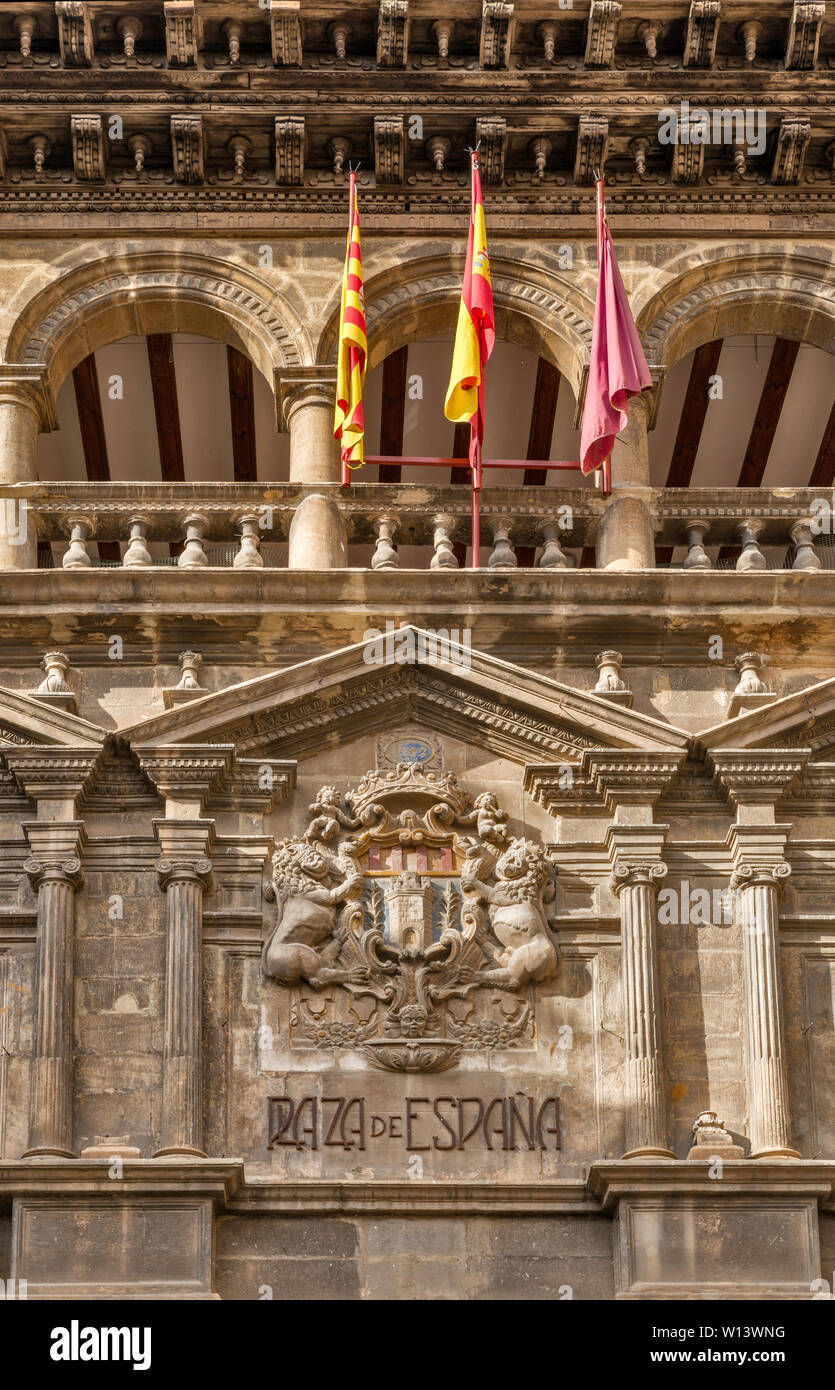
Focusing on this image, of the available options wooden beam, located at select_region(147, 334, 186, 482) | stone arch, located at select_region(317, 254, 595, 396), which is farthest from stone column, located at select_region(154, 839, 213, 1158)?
wooden beam, located at select_region(147, 334, 186, 482)

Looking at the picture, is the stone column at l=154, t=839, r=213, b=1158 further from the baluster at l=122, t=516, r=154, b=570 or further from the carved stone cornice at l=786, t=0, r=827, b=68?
the carved stone cornice at l=786, t=0, r=827, b=68

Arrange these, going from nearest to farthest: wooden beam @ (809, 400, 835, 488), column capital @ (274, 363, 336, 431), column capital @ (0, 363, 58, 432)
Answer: column capital @ (0, 363, 58, 432)
column capital @ (274, 363, 336, 431)
wooden beam @ (809, 400, 835, 488)

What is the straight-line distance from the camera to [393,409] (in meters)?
23.5

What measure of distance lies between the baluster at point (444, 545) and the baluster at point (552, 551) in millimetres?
621

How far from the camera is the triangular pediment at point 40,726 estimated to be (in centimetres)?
1720

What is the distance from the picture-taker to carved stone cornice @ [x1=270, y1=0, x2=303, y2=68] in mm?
20188

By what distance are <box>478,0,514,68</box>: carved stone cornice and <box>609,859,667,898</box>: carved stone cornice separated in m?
6.95

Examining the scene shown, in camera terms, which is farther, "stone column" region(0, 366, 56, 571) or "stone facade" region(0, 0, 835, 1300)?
"stone column" region(0, 366, 56, 571)

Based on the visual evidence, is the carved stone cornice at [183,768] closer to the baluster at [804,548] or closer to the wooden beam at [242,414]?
the baluster at [804,548]

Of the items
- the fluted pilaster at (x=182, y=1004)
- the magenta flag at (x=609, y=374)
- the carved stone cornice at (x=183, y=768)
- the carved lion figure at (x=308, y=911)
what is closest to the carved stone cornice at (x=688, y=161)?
the magenta flag at (x=609, y=374)

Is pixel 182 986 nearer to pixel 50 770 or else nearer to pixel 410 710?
pixel 50 770

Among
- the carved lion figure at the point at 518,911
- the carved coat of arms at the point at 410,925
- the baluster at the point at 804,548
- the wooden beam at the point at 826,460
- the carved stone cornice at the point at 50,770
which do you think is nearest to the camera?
the carved coat of arms at the point at 410,925

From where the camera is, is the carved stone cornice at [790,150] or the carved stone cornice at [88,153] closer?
the carved stone cornice at [88,153]
